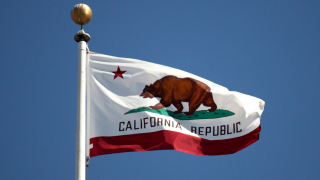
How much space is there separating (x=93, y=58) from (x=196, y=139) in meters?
3.57

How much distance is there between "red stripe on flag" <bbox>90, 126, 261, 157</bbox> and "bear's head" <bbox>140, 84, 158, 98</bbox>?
3.92ft

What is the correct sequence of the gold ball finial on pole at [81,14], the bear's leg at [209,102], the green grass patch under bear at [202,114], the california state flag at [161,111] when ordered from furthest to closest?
1. the bear's leg at [209,102]
2. the green grass patch under bear at [202,114]
3. the california state flag at [161,111]
4. the gold ball finial on pole at [81,14]

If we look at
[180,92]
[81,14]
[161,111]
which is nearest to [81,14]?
[81,14]

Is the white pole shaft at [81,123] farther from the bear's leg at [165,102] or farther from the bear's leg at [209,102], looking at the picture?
the bear's leg at [209,102]

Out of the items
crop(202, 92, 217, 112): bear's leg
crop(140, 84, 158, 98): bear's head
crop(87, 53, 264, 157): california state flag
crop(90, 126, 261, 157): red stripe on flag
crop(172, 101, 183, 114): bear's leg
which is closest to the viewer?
crop(90, 126, 261, 157): red stripe on flag

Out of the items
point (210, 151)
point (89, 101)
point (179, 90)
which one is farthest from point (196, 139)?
point (89, 101)

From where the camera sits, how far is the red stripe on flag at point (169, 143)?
536 inches

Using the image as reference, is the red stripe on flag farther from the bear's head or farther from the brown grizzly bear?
the bear's head

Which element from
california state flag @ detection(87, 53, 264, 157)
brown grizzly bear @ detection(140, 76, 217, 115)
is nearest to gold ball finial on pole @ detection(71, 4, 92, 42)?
california state flag @ detection(87, 53, 264, 157)

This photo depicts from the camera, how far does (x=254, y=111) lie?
15.2 meters

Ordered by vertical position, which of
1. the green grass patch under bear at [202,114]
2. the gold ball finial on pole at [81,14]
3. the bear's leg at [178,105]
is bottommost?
the green grass patch under bear at [202,114]

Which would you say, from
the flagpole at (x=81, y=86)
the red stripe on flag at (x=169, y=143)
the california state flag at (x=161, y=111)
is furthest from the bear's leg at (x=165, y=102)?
the flagpole at (x=81, y=86)

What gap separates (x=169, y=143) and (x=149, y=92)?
1.62m

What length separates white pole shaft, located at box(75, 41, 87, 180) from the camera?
1143 cm
